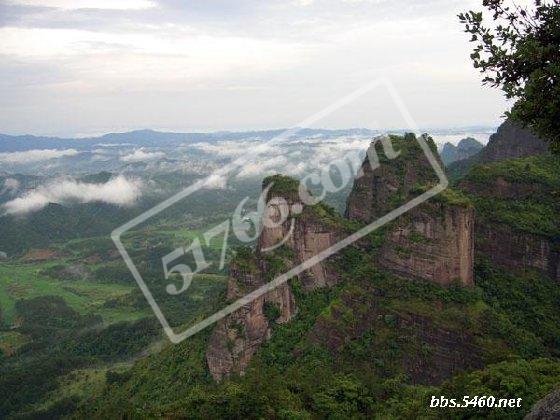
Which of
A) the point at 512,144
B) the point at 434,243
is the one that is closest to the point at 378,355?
the point at 434,243

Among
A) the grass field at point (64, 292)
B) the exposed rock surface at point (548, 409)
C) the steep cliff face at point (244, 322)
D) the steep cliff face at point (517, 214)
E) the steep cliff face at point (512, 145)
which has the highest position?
the steep cliff face at point (512, 145)

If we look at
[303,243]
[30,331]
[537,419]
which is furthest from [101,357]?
[537,419]

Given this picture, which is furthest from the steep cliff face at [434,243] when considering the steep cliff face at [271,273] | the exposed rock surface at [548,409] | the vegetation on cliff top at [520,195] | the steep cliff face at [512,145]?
the steep cliff face at [512,145]

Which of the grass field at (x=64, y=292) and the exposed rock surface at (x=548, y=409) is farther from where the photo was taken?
the grass field at (x=64, y=292)

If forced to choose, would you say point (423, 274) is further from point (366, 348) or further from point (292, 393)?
point (292, 393)

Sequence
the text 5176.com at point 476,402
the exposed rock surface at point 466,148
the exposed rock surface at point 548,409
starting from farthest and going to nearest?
the exposed rock surface at point 466,148, the text 5176.com at point 476,402, the exposed rock surface at point 548,409

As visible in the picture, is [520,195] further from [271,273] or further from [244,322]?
[244,322]

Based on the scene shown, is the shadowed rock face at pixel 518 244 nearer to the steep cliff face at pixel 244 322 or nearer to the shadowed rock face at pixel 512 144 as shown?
the steep cliff face at pixel 244 322
